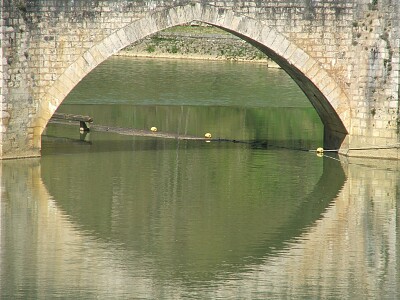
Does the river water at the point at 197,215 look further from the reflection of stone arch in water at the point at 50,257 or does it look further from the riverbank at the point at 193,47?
the riverbank at the point at 193,47

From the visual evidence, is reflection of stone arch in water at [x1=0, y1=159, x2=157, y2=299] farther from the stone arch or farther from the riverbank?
the riverbank

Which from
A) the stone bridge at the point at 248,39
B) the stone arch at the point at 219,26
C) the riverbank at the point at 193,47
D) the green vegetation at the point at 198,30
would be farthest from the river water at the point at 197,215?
the green vegetation at the point at 198,30

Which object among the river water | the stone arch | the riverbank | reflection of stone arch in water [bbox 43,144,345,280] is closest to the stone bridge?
the stone arch

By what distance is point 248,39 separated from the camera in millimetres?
22281

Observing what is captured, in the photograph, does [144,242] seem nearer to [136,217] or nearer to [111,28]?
[136,217]

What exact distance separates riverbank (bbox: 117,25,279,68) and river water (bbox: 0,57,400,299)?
51.0 ft

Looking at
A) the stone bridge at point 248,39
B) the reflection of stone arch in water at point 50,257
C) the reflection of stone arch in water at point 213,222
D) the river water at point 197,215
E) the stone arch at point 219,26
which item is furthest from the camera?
the stone arch at point 219,26

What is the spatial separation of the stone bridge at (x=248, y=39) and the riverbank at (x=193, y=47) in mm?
21863

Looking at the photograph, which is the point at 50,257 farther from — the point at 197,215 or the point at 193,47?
the point at 193,47

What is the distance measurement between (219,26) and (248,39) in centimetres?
59

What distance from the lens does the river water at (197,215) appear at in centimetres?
1506

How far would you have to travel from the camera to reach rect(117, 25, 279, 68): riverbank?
1766 inches

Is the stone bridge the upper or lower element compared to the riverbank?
lower

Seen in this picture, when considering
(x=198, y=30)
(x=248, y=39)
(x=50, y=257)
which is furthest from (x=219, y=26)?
(x=198, y=30)
